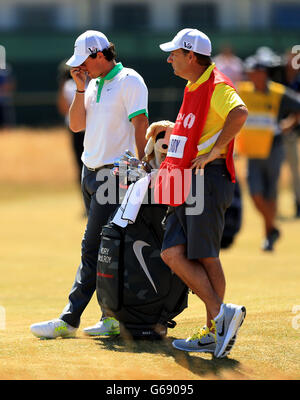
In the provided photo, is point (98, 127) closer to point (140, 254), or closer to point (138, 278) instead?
point (140, 254)

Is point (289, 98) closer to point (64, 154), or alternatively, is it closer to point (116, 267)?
point (116, 267)

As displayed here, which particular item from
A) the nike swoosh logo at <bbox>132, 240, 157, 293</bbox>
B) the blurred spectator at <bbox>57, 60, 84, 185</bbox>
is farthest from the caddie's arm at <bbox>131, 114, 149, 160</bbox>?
the blurred spectator at <bbox>57, 60, 84, 185</bbox>

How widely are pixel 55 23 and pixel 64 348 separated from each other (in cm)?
3155

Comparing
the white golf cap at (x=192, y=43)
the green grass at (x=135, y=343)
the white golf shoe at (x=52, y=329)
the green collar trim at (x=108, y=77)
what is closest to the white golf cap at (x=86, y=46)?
the green collar trim at (x=108, y=77)

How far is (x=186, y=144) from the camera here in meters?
6.03

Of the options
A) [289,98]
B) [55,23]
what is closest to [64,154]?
[289,98]

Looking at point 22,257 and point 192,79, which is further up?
point 192,79

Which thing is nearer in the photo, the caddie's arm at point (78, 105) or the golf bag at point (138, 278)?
the golf bag at point (138, 278)

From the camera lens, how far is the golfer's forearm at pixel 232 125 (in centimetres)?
593

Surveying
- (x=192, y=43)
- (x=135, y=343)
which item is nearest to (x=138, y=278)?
(x=135, y=343)

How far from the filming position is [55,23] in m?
36.7

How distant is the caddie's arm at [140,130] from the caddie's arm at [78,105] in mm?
420

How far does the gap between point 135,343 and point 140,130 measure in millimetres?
1455

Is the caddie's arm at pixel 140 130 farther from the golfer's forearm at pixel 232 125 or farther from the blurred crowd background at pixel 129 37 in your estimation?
the blurred crowd background at pixel 129 37
